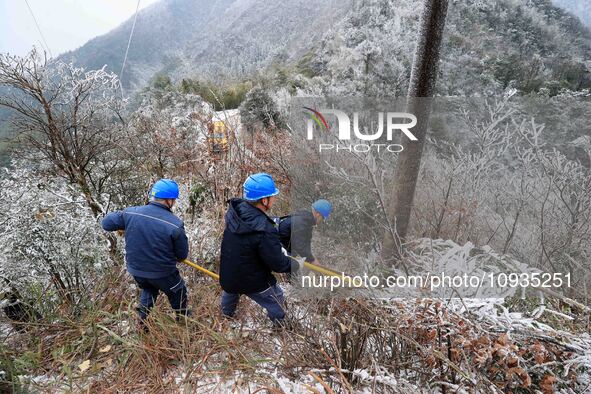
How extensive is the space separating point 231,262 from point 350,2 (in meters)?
18.3

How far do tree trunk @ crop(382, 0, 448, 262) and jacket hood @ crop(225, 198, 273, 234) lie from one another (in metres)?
1.12

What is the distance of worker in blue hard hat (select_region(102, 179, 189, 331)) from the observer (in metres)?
2.54

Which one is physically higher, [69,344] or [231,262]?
[231,262]

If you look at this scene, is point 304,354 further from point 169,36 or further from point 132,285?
point 169,36

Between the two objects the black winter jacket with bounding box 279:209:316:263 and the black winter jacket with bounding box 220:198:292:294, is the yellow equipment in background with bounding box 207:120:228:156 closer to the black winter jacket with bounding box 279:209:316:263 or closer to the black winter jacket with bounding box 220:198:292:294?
the black winter jacket with bounding box 279:209:316:263

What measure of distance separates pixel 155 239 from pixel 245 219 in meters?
0.78

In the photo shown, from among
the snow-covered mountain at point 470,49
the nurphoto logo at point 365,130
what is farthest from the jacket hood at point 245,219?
the snow-covered mountain at point 470,49

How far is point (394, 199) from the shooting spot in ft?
9.32

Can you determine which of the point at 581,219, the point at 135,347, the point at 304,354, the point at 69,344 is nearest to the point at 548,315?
the point at 581,219

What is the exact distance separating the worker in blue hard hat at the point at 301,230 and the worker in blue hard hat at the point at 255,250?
0.23 m

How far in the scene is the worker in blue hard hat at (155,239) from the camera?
254 cm

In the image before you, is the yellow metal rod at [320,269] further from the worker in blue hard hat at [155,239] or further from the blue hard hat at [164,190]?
the blue hard hat at [164,190]

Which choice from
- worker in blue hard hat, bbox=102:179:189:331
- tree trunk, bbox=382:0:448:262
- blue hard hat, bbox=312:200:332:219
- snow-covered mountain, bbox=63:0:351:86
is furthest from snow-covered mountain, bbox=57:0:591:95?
snow-covered mountain, bbox=63:0:351:86

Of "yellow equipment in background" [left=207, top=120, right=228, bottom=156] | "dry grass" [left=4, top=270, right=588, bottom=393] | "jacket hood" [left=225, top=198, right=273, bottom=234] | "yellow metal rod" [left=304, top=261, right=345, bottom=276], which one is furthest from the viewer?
"yellow equipment in background" [left=207, top=120, right=228, bottom=156]
